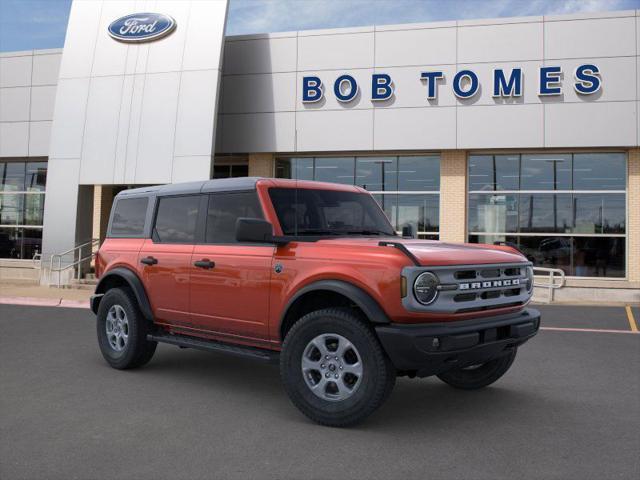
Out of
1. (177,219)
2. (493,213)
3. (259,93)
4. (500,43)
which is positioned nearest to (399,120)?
(500,43)

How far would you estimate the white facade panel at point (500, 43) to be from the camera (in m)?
18.8

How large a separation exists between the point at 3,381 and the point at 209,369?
2152 mm

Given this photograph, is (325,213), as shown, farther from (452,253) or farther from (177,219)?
(177,219)

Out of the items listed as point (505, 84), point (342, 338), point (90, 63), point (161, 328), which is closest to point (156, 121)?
point (90, 63)

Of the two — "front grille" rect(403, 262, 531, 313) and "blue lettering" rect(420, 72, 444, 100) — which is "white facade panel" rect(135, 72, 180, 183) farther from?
"front grille" rect(403, 262, 531, 313)

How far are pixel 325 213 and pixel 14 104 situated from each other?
21883mm

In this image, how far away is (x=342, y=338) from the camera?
4.83 metres

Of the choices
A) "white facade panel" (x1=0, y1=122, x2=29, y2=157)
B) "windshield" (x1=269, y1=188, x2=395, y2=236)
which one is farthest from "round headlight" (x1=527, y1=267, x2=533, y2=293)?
"white facade panel" (x1=0, y1=122, x2=29, y2=157)

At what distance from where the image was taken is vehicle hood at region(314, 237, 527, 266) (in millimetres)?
4707

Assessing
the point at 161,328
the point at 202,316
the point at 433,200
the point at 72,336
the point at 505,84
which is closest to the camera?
the point at 202,316

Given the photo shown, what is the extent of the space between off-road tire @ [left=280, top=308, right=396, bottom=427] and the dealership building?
47.0ft

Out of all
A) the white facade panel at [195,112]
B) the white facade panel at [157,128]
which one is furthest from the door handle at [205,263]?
the white facade panel at [157,128]

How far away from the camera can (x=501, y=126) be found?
A: 61.7 ft

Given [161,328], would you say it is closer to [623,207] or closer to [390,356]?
[390,356]
